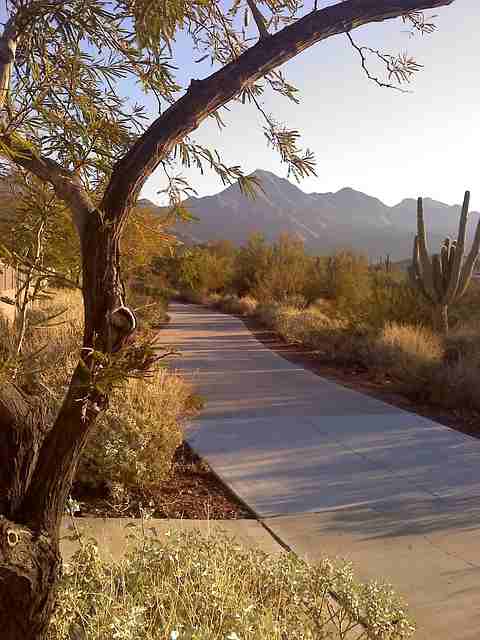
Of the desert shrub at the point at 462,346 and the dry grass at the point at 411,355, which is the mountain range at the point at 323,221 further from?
the desert shrub at the point at 462,346

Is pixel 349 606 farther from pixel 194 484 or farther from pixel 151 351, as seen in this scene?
pixel 194 484

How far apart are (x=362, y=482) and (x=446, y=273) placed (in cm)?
1155

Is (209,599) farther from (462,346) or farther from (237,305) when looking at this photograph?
(237,305)

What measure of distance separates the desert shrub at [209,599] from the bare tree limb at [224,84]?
5.44 ft

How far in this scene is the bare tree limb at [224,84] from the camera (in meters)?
2.89

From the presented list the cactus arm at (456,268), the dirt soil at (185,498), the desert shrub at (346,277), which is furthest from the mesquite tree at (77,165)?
the desert shrub at (346,277)

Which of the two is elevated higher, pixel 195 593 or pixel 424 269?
pixel 424 269

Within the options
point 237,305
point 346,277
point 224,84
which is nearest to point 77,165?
point 224,84

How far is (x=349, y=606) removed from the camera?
3068mm

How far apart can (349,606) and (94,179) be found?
2.54 meters

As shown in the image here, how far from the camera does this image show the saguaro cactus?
1675 cm

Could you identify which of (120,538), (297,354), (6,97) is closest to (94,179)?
A: (6,97)

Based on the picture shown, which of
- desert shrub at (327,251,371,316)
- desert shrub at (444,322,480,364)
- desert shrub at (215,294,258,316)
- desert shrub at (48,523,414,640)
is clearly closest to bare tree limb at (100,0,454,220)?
desert shrub at (48,523,414,640)

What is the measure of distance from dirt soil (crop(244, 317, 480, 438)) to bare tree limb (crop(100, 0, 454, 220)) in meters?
6.79
